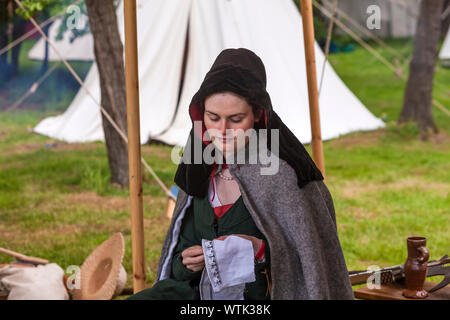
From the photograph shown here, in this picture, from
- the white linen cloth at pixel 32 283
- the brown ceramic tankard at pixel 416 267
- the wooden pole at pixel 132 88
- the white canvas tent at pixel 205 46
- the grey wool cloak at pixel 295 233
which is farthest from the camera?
the white canvas tent at pixel 205 46

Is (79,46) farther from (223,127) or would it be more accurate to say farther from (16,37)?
(223,127)

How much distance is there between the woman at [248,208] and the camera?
175cm

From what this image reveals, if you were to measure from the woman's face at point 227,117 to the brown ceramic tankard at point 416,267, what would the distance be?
3.81 ft

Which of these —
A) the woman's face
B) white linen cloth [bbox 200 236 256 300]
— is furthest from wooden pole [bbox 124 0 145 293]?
white linen cloth [bbox 200 236 256 300]

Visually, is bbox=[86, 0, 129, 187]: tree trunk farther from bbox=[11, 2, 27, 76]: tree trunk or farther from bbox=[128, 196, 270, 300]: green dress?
bbox=[11, 2, 27, 76]: tree trunk

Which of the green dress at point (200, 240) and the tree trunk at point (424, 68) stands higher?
the tree trunk at point (424, 68)

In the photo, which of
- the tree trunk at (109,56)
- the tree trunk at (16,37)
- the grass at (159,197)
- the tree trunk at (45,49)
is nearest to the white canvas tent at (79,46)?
the tree trunk at (45,49)

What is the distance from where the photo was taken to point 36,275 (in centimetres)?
342

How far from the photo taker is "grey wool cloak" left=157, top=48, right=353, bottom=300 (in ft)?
5.71

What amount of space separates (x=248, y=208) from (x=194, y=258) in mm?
228

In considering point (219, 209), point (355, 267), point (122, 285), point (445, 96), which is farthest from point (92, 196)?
point (445, 96)

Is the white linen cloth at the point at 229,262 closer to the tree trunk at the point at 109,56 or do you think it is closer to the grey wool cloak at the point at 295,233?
the grey wool cloak at the point at 295,233

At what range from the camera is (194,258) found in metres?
1.85
